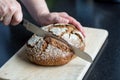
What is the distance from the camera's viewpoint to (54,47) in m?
0.95

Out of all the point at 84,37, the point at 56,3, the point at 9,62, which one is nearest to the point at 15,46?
the point at 9,62

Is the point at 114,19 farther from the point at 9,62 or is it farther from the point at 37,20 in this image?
the point at 9,62

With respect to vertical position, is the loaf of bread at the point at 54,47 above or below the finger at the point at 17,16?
below

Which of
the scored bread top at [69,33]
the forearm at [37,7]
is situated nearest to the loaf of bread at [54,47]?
the scored bread top at [69,33]

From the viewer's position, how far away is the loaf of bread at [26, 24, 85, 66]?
37.2 inches

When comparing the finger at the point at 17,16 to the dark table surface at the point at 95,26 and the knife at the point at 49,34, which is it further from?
the dark table surface at the point at 95,26

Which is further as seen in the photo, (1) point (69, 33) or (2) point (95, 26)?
(2) point (95, 26)

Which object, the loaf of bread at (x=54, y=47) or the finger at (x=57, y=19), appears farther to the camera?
the finger at (x=57, y=19)

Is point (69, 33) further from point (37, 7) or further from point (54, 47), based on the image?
point (37, 7)

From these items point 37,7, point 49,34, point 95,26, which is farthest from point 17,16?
point 95,26

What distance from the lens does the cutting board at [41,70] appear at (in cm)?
92

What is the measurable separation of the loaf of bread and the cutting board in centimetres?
2

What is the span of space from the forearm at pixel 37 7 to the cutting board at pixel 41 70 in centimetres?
20

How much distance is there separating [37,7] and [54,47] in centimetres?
27
